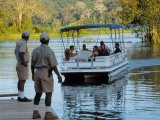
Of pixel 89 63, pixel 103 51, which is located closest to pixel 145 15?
pixel 103 51

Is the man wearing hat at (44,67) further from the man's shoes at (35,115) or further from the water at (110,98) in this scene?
the water at (110,98)

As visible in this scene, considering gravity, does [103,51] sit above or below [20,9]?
below

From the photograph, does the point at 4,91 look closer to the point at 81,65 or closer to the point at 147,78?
the point at 81,65

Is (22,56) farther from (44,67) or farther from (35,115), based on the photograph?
(35,115)

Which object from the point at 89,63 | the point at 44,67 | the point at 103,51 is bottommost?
the point at 89,63

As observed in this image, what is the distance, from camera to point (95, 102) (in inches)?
673

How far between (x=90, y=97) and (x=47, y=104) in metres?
6.81

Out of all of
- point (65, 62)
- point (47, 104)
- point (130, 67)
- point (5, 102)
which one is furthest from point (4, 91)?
point (130, 67)

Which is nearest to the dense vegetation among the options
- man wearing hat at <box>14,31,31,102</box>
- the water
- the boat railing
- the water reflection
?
the water

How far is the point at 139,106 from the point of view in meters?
15.9

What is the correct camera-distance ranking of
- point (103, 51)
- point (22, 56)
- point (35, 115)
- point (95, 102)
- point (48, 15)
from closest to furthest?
point (35, 115), point (22, 56), point (95, 102), point (103, 51), point (48, 15)

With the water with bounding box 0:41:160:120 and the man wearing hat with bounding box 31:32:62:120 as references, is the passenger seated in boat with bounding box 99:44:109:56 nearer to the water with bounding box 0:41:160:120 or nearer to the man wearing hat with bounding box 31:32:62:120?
the water with bounding box 0:41:160:120

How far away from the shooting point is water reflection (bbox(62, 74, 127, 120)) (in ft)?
47.4

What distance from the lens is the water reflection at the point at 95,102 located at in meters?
14.4
